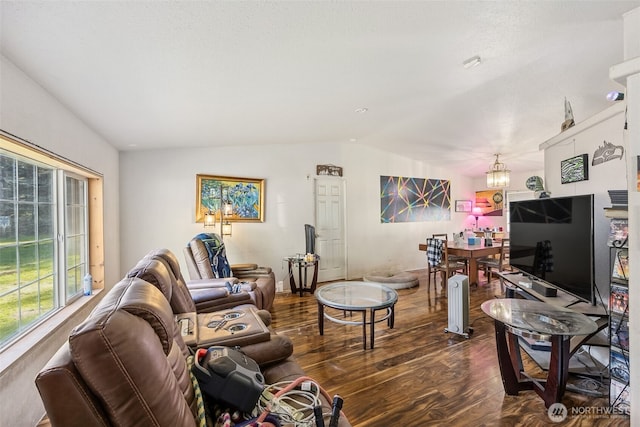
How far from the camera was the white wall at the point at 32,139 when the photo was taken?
152 cm

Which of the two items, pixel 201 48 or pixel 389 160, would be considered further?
pixel 389 160

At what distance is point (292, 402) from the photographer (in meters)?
1.24

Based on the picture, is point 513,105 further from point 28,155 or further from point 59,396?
point 28,155

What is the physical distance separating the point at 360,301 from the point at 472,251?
248 cm

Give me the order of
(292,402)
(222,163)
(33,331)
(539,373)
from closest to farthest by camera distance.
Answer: (292,402)
(33,331)
(539,373)
(222,163)

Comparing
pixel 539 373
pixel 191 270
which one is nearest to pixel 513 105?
pixel 539 373

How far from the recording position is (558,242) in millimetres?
2434

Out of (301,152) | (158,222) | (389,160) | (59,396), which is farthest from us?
(389,160)

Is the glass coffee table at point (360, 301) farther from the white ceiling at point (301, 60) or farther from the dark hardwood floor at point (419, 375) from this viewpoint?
the white ceiling at point (301, 60)

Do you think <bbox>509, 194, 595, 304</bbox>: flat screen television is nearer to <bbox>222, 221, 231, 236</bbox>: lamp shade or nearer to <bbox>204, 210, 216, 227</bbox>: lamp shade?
<bbox>222, 221, 231, 236</bbox>: lamp shade

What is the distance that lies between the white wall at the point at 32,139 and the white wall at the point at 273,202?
1293mm

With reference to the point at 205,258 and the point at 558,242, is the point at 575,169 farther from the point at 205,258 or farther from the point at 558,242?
the point at 205,258

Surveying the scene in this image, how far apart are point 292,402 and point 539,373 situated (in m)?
2.18

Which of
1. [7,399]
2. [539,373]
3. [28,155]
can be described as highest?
[28,155]
